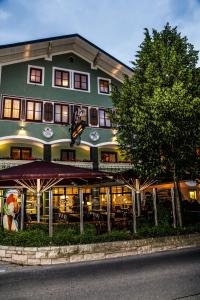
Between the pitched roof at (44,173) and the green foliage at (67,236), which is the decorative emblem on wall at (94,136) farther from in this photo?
the green foliage at (67,236)

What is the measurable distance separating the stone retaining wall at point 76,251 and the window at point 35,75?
13.8 m

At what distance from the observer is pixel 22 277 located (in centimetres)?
795

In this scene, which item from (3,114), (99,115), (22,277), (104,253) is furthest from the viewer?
(99,115)

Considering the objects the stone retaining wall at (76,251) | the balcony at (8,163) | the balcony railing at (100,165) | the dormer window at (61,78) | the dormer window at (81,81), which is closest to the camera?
the stone retaining wall at (76,251)

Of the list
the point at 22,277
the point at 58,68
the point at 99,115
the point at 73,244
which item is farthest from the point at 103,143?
the point at 22,277

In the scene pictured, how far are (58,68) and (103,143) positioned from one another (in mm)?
6939

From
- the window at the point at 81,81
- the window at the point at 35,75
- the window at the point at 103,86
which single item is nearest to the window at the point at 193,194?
the window at the point at 103,86

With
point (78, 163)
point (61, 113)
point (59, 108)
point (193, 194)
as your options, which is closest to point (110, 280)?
point (78, 163)

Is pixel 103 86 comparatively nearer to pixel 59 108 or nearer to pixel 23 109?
pixel 59 108

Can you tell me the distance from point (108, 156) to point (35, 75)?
858 cm

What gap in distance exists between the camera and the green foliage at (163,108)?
39.5 ft

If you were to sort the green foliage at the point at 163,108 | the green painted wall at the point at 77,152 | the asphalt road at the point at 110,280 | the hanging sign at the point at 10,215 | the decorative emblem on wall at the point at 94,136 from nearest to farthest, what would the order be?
the asphalt road at the point at 110,280 < the hanging sign at the point at 10,215 < the green foliage at the point at 163,108 < the green painted wall at the point at 77,152 < the decorative emblem on wall at the point at 94,136

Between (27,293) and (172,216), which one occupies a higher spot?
(172,216)

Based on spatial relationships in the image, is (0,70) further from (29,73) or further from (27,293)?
(27,293)
